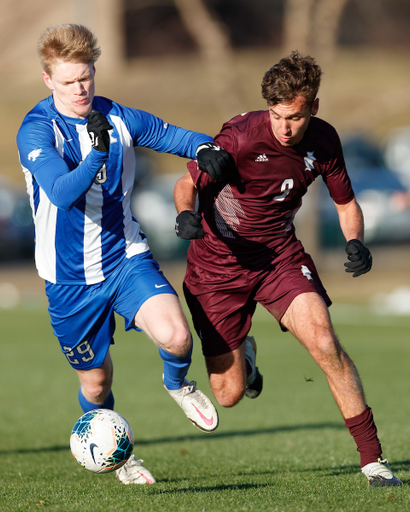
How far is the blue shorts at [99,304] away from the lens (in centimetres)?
512

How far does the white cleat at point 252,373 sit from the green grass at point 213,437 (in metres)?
0.55

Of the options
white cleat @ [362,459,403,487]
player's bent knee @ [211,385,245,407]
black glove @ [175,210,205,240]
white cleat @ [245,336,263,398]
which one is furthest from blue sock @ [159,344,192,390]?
white cleat @ [362,459,403,487]

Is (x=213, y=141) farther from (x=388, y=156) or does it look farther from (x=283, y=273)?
(x=388, y=156)

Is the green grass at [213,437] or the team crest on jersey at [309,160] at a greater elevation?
the team crest on jersey at [309,160]

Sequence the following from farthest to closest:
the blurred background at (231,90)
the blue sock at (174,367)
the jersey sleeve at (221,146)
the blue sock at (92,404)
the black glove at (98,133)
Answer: the blurred background at (231,90)
the blue sock at (92,404)
the jersey sleeve at (221,146)
the blue sock at (174,367)
the black glove at (98,133)

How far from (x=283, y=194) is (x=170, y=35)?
38371 millimetres

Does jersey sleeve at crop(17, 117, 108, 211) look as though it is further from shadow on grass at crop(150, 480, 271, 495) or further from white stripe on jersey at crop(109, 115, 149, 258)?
shadow on grass at crop(150, 480, 271, 495)

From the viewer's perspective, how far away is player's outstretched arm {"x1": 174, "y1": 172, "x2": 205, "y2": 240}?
4762 millimetres

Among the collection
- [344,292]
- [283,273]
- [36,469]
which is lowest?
[344,292]

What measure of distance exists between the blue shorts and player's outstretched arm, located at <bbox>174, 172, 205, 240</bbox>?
0.45 meters

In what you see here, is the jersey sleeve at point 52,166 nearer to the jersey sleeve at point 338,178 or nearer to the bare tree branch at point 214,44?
the jersey sleeve at point 338,178

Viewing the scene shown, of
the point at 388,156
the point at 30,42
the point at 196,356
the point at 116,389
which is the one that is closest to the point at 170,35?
the point at 30,42

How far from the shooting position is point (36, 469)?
604cm

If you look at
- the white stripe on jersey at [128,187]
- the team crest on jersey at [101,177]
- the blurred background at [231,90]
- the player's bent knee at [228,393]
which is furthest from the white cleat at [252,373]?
the blurred background at [231,90]
